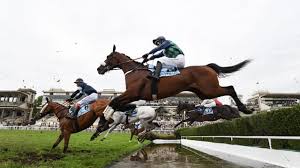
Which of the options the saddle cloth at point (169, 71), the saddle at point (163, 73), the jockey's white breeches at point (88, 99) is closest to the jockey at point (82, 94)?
the jockey's white breeches at point (88, 99)

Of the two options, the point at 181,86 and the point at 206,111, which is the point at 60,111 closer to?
the point at 181,86

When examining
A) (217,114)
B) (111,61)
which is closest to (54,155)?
(111,61)

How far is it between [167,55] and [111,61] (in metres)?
1.66

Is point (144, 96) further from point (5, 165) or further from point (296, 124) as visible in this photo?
point (296, 124)

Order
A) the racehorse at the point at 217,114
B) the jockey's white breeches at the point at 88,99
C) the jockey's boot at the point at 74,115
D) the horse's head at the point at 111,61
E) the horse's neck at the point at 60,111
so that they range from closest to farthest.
→ the horse's head at the point at 111,61 < the jockey's white breeches at the point at 88,99 < the jockey's boot at the point at 74,115 < the horse's neck at the point at 60,111 < the racehorse at the point at 217,114

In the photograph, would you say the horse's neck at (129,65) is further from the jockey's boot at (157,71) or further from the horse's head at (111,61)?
the jockey's boot at (157,71)

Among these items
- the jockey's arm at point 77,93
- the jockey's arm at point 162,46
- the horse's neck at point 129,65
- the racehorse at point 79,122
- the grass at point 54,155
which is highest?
the jockey's arm at point 162,46

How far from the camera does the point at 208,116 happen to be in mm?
17766

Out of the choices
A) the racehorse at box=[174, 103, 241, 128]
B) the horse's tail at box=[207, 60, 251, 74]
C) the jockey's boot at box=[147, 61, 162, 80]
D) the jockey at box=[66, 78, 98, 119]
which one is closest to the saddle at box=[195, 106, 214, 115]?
the racehorse at box=[174, 103, 241, 128]

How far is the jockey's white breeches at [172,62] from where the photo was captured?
750 centimetres

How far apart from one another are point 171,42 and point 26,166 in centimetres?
460

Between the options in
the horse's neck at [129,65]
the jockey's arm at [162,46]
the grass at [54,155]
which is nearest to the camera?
the grass at [54,155]

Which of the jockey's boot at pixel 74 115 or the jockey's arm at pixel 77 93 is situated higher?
the jockey's arm at pixel 77 93

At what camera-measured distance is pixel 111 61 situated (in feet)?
27.3
